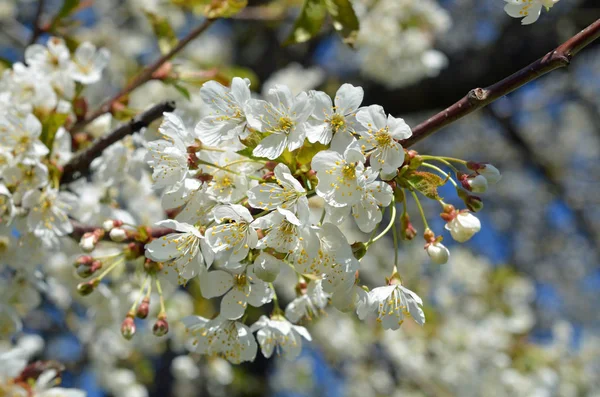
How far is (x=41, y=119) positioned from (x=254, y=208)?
0.84 m

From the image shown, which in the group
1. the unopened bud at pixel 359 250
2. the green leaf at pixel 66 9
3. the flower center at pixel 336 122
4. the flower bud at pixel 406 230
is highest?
the green leaf at pixel 66 9

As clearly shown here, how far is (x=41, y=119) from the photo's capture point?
63.2 inches

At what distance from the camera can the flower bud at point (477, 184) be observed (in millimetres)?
1104

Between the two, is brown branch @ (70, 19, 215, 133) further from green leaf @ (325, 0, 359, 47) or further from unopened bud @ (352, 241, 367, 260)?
unopened bud @ (352, 241, 367, 260)

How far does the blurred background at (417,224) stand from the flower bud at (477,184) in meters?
1.12

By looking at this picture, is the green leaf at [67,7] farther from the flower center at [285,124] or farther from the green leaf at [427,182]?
the green leaf at [427,182]

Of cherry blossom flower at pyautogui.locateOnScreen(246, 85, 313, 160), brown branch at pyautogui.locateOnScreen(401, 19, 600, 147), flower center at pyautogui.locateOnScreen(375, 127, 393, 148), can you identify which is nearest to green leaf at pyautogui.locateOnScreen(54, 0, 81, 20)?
cherry blossom flower at pyautogui.locateOnScreen(246, 85, 313, 160)

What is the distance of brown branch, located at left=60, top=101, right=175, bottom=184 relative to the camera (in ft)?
4.52

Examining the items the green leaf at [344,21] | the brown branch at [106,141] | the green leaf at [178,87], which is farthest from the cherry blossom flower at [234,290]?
the green leaf at [344,21]

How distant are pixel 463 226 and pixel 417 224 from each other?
5.60 m

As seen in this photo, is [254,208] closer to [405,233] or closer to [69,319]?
[405,233]

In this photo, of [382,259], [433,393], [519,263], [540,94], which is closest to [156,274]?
[433,393]

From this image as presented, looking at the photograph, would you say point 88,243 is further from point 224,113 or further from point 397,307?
point 397,307

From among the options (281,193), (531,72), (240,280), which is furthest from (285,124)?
(531,72)
